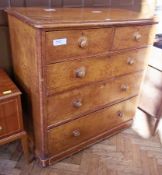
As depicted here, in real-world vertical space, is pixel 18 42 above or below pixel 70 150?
above

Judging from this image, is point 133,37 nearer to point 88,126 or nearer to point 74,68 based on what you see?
point 74,68

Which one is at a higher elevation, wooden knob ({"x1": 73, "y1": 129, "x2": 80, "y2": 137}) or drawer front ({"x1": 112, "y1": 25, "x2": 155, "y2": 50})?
drawer front ({"x1": 112, "y1": 25, "x2": 155, "y2": 50})

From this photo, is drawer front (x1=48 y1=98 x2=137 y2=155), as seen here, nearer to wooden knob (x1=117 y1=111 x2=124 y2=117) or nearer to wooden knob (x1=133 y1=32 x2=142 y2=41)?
wooden knob (x1=117 y1=111 x2=124 y2=117)

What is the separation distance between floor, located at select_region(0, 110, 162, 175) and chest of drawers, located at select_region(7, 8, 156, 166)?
0.08 metres

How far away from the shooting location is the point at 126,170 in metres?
1.50

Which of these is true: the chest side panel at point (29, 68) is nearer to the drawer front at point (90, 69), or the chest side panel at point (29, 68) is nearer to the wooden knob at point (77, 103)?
the drawer front at point (90, 69)

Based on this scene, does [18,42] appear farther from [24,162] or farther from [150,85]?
[150,85]

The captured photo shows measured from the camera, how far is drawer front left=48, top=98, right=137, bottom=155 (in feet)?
4.43

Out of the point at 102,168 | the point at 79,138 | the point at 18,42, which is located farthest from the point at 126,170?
the point at 18,42

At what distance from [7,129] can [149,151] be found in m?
1.16

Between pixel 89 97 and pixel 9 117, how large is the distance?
52 cm

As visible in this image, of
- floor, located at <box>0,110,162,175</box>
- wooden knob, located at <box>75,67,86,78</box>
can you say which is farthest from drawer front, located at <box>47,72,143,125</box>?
floor, located at <box>0,110,162,175</box>

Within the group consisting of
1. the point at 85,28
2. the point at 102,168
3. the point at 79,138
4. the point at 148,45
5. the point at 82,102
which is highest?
the point at 85,28

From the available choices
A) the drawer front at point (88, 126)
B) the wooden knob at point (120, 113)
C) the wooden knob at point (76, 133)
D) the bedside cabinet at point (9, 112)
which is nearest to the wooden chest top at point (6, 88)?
the bedside cabinet at point (9, 112)
